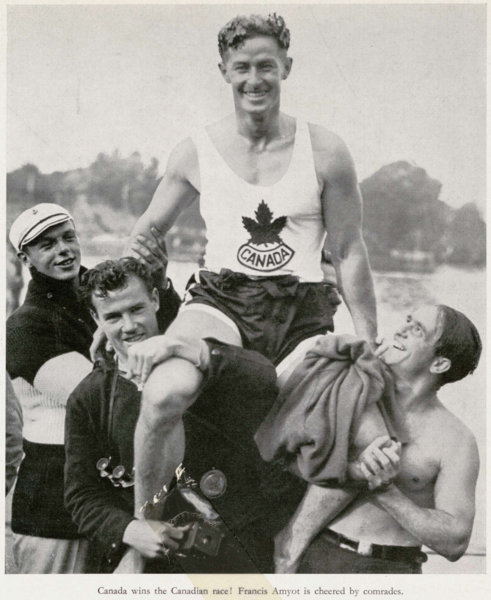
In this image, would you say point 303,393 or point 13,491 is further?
point 13,491

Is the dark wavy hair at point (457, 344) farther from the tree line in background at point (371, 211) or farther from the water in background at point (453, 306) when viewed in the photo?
the tree line in background at point (371, 211)

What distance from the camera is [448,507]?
12.5 ft

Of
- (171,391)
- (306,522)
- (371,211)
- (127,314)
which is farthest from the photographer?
(371,211)

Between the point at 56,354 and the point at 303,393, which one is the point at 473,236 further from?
the point at 56,354

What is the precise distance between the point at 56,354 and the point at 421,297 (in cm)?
188

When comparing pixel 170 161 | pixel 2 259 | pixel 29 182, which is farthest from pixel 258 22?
pixel 2 259

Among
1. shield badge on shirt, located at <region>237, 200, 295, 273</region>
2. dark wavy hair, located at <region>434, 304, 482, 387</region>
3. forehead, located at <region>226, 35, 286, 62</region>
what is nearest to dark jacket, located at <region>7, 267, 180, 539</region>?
shield badge on shirt, located at <region>237, 200, 295, 273</region>

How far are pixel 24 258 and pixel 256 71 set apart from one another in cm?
152

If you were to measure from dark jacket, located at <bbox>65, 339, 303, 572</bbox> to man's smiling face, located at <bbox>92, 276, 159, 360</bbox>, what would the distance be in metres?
0.18

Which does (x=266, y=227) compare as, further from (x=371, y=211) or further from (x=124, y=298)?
(x=124, y=298)

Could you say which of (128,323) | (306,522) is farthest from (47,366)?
(306,522)

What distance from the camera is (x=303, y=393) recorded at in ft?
12.4

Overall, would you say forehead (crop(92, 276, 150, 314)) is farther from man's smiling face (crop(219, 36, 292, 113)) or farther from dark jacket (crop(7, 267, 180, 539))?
man's smiling face (crop(219, 36, 292, 113))

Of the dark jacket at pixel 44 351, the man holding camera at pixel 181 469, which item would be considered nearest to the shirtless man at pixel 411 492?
the man holding camera at pixel 181 469
